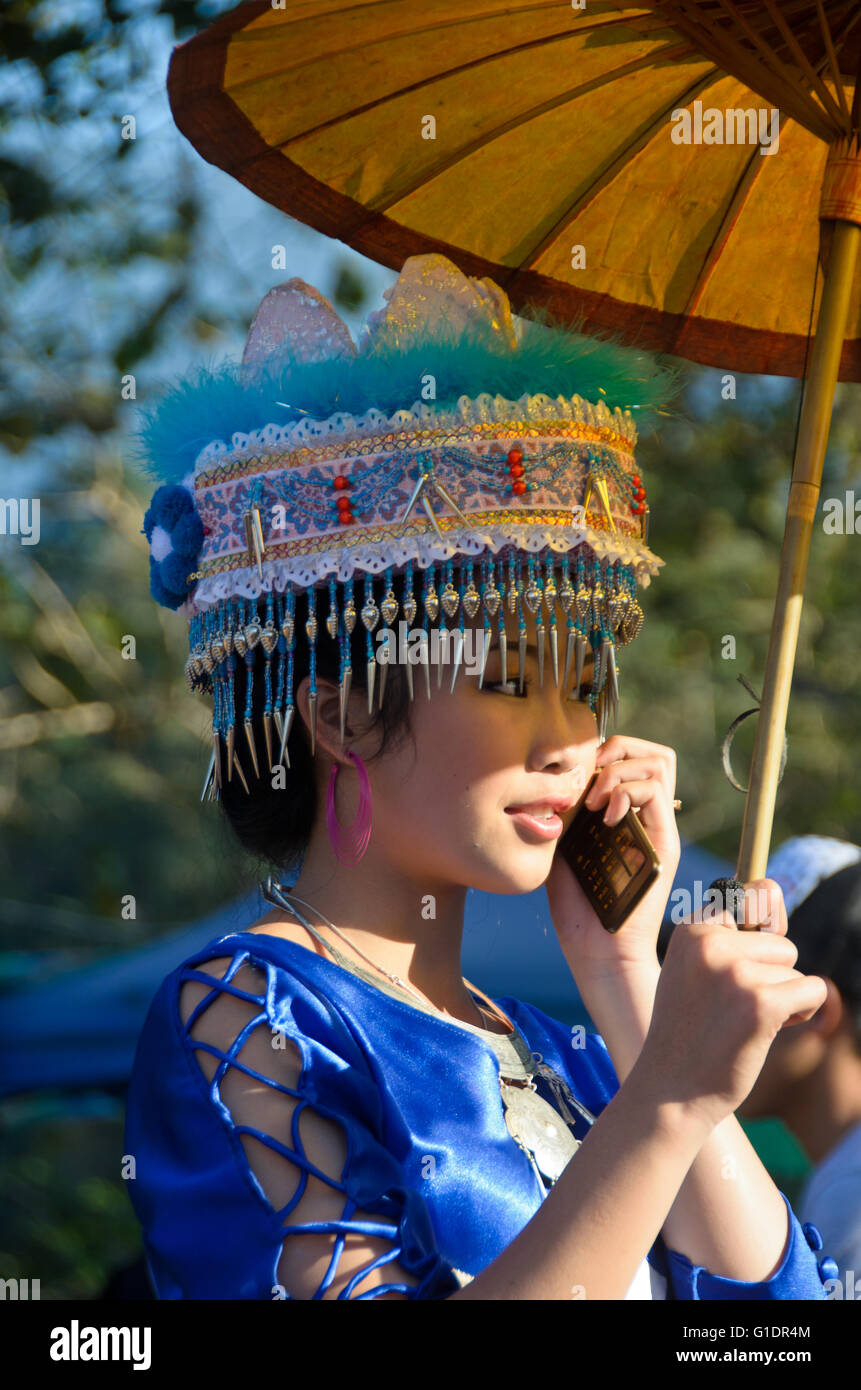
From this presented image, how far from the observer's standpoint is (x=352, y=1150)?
5.40 feet

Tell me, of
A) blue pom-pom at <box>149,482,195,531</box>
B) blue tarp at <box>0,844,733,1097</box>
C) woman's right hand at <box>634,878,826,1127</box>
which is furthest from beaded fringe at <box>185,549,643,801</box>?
blue tarp at <box>0,844,733,1097</box>

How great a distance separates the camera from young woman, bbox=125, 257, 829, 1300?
1.58 m

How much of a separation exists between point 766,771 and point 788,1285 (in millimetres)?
765

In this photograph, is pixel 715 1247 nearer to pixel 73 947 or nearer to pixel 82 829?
pixel 73 947

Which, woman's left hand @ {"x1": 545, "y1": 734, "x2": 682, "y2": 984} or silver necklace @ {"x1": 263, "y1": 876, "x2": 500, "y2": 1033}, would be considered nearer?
silver necklace @ {"x1": 263, "y1": 876, "x2": 500, "y2": 1033}

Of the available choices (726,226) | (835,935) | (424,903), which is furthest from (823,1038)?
(726,226)

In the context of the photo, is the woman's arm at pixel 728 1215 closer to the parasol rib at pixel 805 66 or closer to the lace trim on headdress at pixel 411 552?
the lace trim on headdress at pixel 411 552

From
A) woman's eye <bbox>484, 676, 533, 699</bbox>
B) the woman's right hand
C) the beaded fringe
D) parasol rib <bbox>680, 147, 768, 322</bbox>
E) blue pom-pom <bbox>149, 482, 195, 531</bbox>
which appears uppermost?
parasol rib <bbox>680, 147, 768, 322</bbox>

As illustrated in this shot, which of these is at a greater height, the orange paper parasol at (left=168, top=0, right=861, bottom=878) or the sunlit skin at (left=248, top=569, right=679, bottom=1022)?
the orange paper parasol at (left=168, top=0, right=861, bottom=878)

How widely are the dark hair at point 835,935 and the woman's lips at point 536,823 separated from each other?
174 cm

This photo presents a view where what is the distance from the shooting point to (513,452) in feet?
6.15

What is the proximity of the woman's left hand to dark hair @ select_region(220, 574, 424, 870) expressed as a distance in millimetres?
381

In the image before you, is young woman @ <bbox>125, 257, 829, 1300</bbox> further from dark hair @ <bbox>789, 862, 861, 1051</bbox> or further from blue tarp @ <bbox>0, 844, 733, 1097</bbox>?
blue tarp @ <bbox>0, 844, 733, 1097</bbox>

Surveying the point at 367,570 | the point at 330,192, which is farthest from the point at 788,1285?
the point at 330,192
